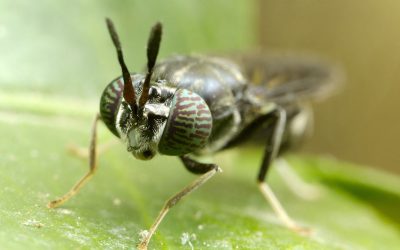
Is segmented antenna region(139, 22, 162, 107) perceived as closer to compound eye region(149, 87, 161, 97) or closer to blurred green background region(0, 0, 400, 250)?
compound eye region(149, 87, 161, 97)

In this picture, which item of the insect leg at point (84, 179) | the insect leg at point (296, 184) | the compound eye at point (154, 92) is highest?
the insect leg at point (296, 184)

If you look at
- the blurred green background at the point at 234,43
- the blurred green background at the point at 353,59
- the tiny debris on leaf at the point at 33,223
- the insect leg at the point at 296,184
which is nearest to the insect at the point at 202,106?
the tiny debris on leaf at the point at 33,223


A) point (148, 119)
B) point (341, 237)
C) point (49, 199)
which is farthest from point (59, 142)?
point (341, 237)

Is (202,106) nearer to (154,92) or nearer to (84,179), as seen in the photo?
(154,92)

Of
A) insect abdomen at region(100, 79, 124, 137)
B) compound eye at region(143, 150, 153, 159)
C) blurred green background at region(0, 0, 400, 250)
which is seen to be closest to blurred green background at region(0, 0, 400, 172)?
blurred green background at region(0, 0, 400, 250)

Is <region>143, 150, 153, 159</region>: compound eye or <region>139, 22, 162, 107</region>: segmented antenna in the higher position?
<region>139, 22, 162, 107</region>: segmented antenna

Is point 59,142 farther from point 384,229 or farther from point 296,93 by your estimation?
point 384,229

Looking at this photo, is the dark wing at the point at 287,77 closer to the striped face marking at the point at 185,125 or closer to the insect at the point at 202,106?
the insect at the point at 202,106
